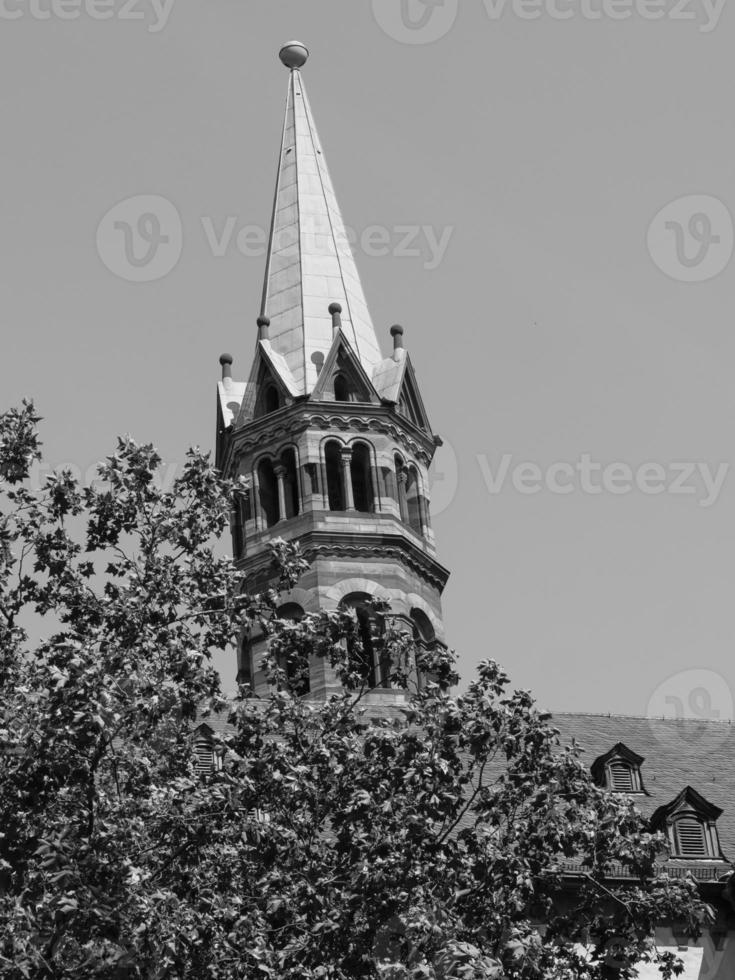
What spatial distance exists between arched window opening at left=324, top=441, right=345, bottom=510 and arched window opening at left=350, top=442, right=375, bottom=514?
1.24 feet

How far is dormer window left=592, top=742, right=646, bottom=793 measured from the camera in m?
44.0

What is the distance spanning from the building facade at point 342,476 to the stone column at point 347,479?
0.07 meters

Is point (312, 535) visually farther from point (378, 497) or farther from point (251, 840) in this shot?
point (251, 840)

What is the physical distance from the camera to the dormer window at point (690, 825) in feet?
135

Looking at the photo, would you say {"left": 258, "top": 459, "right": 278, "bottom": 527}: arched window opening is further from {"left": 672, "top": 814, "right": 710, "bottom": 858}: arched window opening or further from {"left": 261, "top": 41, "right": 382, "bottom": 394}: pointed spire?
{"left": 672, "top": 814, "right": 710, "bottom": 858}: arched window opening

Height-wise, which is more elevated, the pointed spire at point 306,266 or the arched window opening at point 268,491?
the pointed spire at point 306,266

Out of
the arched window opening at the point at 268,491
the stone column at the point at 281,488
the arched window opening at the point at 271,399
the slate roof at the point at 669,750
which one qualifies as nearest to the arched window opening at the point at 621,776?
the slate roof at the point at 669,750

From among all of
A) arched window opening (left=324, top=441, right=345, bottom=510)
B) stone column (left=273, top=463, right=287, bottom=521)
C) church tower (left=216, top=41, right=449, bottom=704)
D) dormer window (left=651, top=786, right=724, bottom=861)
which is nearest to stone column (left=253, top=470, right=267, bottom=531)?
church tower (left=216, top=41, right=449, bottom=704)

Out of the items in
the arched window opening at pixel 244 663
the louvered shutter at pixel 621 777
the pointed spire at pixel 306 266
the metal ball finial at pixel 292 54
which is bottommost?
the louvered shutter at pixel 621 777

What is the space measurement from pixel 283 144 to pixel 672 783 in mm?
26769

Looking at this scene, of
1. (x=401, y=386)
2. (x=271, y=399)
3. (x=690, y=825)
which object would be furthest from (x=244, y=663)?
(x=690, y=825)

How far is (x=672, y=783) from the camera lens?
4550 cm

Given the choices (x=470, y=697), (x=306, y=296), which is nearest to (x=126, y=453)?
(x=470, y=697)

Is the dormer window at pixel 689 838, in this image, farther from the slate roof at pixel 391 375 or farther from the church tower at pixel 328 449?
the slate roof at pixel 391 375
